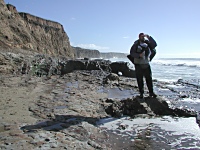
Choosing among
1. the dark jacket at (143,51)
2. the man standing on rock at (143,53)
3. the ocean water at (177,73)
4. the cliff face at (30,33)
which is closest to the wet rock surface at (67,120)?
the man standing on rock at (143,53)

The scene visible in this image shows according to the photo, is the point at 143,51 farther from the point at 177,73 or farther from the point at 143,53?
the point at 177,73

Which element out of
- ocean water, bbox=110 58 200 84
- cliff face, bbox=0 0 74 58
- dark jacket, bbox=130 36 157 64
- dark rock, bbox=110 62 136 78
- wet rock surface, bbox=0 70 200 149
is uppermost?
cliff face, bbox=0 0 74 58

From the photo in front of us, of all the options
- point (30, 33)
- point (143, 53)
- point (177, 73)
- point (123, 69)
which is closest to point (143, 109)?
point (143, 53)

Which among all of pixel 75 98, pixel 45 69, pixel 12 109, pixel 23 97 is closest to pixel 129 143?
pixel 12 109

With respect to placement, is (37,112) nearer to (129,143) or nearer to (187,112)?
(129,143)

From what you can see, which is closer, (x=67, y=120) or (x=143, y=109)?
(x=67, y=120)

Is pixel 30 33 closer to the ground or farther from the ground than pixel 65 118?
farther from the ground

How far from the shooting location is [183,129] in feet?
11.5

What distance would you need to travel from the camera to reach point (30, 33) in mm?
40625

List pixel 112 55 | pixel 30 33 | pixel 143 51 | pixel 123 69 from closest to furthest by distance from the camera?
1. pixel 143 51
2. pixel 123 69
3. pixel 30 33
4. pixel 112 55

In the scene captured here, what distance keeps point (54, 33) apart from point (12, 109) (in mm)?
→ 51738

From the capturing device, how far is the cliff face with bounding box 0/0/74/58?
27.1 m

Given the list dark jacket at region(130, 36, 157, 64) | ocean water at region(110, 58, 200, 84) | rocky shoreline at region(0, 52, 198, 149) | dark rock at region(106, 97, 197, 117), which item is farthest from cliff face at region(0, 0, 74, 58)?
dark rock at region(106, 97, 197, 117)

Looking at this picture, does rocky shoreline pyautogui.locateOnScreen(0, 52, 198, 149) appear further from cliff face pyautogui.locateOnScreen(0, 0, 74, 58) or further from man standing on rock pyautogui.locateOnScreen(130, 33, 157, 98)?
cliff face pyautogui.locateOnScreen(0, 0, 74, 58)
